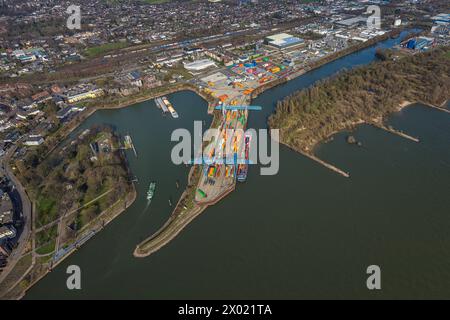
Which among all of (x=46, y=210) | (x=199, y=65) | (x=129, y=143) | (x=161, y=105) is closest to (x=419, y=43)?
(x=199, y=65)

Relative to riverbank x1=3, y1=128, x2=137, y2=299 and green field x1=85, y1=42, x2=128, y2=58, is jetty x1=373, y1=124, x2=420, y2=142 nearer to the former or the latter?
riverbank x1=3, y1=128, x2=137, y2=299

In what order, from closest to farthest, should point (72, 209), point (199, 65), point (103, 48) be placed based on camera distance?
1. point (72, 209)
2. point (199, 65)
3. point (103, 48)

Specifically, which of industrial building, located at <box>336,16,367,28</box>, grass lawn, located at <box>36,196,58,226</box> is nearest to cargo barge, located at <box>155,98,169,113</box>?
grass lawn, located at <box>36,196,58,226</box>

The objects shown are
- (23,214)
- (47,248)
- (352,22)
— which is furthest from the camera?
(352,22)

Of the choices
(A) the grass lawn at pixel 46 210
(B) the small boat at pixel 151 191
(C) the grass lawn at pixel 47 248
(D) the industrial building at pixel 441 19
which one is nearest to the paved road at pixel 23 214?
(A) the grass lawn at pixel 46 210

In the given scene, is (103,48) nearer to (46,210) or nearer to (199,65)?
(199,65)

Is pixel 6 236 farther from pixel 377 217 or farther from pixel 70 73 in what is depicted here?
pixel 70 73
